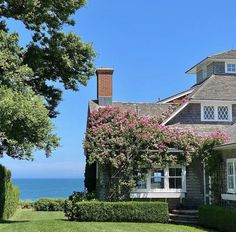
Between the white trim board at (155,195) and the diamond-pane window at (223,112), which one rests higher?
the diamond-pane window at (223,112)

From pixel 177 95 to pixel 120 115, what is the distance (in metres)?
10.1

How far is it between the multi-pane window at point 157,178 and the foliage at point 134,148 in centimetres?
70

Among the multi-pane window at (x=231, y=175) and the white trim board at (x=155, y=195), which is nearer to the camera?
the multi-pane window at (x=231, y=175)

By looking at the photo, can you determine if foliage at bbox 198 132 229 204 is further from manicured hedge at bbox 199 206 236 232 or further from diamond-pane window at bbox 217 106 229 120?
diamond-pane window at bbox 217 106 229 120

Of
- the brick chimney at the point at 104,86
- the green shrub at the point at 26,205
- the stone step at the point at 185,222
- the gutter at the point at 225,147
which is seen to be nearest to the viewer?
the gutter at the point at 225,147

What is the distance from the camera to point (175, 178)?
83.7 ft

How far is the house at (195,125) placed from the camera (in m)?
24.1

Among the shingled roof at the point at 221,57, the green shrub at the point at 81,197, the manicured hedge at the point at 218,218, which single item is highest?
the shingled roof at the point at 221,57

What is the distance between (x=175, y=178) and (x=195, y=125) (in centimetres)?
360

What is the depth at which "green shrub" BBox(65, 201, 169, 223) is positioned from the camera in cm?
2262

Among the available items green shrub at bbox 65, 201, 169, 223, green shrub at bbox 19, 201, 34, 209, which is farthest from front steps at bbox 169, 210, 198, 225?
green shrub at bbox 19, 201, 34, 209

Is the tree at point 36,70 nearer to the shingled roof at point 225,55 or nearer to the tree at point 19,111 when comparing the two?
the tree at point 19,111

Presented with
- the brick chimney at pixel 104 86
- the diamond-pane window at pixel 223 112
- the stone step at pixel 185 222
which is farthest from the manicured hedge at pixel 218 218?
the brick chimney at pixel 104 86

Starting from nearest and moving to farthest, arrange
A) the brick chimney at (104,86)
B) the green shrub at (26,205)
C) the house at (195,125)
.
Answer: the house at (195,125) → the brick chimney at (104,86) → the green shrub at (26,205)
